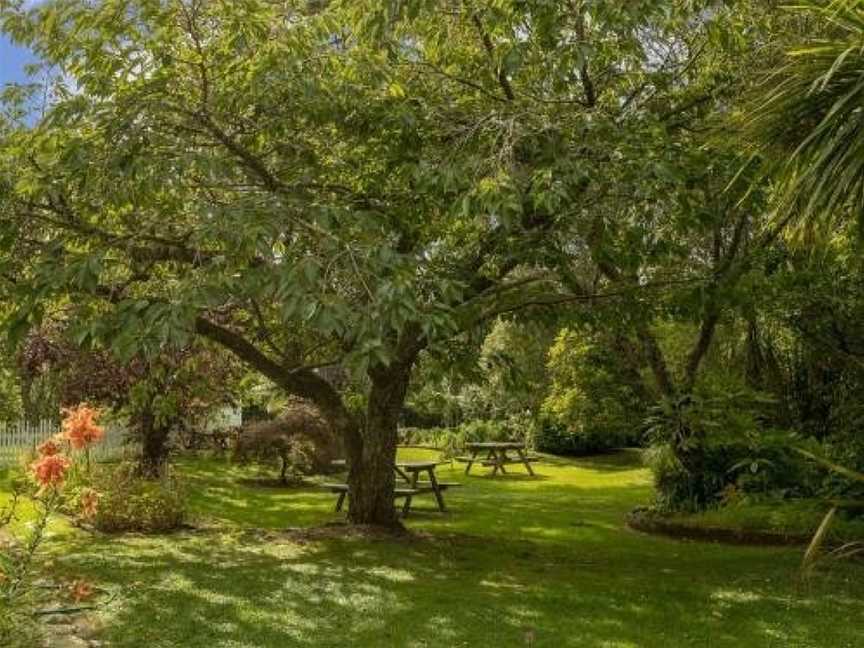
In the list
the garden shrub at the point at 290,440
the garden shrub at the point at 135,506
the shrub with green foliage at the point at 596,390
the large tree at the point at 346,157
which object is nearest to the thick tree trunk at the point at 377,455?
A: the large tree at the point at 346,157

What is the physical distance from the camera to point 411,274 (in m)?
6.29

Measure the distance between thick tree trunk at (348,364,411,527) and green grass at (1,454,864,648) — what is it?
0.73 m

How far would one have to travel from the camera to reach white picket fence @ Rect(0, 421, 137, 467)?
1920cm

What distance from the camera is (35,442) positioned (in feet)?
64.3

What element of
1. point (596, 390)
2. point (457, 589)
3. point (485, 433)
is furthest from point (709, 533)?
point (485, 433)

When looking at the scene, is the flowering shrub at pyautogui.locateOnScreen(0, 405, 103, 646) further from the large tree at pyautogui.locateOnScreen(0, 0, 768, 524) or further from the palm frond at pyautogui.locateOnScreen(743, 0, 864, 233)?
the palm frond at pyautogui.locateOnScreen(743, 0, 864, 233)

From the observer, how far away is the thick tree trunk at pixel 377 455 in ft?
37.5

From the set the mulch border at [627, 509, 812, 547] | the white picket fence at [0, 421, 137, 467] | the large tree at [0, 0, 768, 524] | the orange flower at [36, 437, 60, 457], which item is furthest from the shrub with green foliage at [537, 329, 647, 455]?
the orange flower at [36, 437, 60, 457]

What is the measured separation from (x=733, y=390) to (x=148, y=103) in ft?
28.7

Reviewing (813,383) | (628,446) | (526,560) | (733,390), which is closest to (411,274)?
(526,560)

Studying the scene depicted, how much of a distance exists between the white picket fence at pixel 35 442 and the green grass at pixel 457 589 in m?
6.84

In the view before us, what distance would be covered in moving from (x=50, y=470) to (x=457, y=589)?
15.9ft

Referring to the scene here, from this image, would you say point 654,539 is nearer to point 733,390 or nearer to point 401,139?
point 733,390

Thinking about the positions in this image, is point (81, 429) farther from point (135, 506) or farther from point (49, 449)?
point (135, 506)
